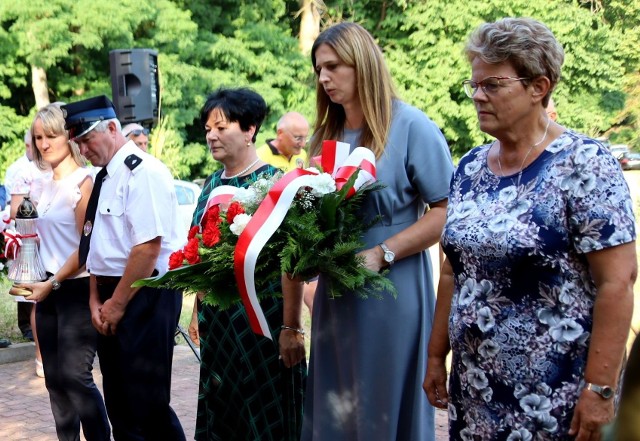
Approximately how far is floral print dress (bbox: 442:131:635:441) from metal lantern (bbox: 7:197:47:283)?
3.11 metres

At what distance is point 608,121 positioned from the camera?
37406 millimetres

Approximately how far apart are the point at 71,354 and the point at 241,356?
112cm

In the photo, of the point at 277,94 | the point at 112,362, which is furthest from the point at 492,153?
the point at 277,94

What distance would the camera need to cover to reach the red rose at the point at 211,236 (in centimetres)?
351

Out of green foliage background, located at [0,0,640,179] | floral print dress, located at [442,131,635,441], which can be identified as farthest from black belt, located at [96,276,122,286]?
green foliage background, located at [0,0,640,179]

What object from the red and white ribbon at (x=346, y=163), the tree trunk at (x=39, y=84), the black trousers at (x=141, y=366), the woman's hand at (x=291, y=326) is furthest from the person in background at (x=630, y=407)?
the tree trunk at (x=39, y=84)

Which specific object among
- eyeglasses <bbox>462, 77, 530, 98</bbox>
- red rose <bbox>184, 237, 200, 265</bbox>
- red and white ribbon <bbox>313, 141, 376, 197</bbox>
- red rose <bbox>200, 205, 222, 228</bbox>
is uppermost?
eyeglasses <bbox>462, 77, 530, 98</bbox>

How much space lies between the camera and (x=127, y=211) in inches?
180

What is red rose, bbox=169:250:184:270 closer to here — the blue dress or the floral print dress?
the blue dress

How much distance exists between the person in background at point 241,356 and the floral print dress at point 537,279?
4.96 ft

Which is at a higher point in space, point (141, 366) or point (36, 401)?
point (141, 366)

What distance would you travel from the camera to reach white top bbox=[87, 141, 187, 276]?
454 centimetres

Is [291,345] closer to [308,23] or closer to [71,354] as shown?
[71,354]

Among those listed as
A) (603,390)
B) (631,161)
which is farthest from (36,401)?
(631,161)
